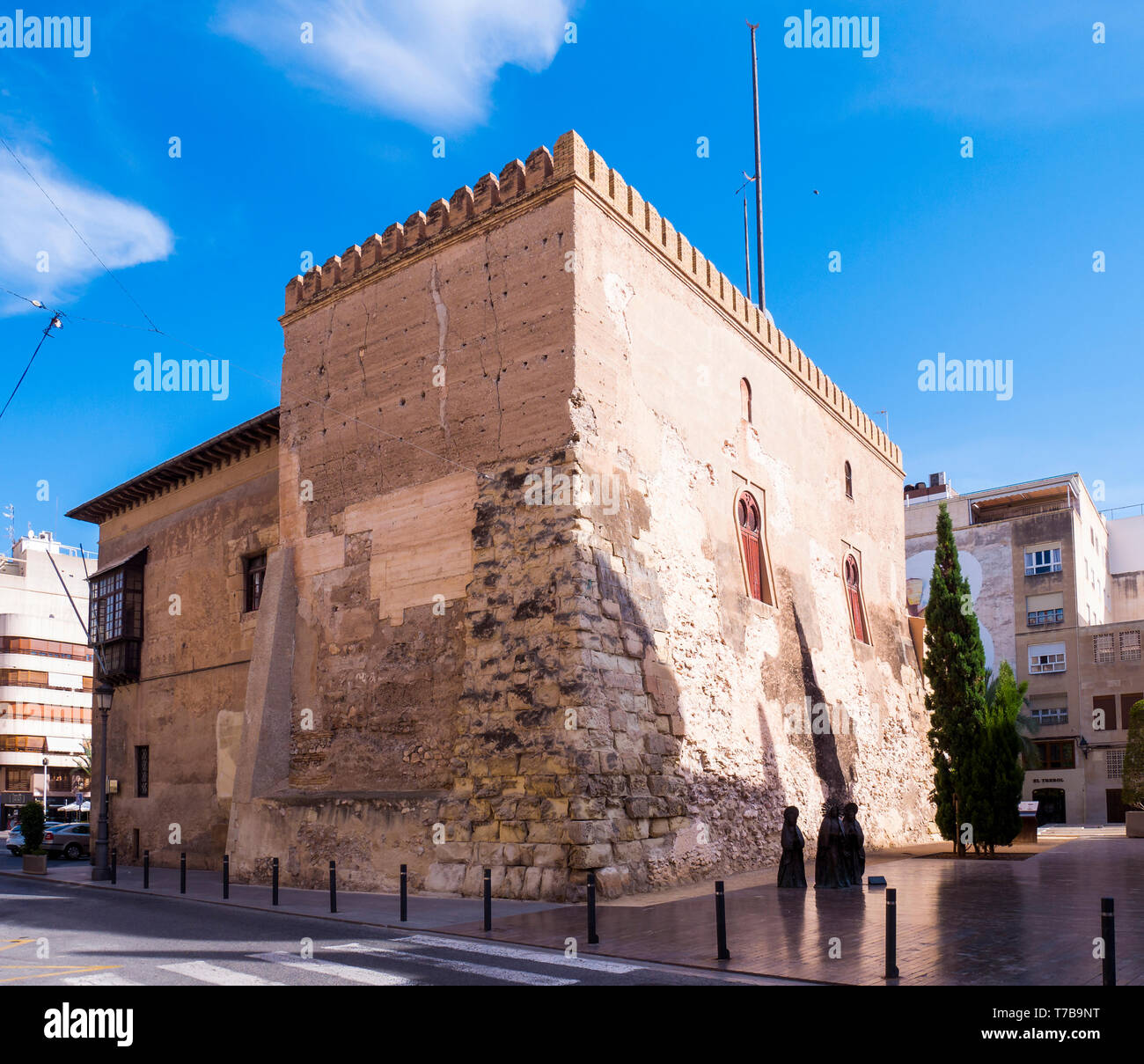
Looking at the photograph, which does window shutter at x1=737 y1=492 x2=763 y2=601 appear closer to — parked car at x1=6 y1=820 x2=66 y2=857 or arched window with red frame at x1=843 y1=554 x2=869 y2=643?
arched window with red frame at x1=843 y1=554 x2=869 y2=643

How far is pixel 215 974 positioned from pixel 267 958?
0.87 meters

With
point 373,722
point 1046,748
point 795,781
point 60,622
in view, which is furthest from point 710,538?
point 60,622

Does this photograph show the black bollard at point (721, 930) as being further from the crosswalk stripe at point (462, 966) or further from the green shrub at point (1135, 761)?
the green shrub at point (1135, 761)

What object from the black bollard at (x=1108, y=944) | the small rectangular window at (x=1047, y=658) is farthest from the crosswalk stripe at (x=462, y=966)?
the small rectangular window at (x=1047, y=658)

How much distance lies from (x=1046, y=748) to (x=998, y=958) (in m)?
38.6

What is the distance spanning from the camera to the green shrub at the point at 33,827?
23.1m

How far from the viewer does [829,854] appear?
1385 centimetres

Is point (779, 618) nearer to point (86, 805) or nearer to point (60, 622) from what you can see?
point (86, 805)

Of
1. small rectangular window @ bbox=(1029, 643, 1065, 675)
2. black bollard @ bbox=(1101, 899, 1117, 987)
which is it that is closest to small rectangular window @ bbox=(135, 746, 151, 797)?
black bollard @ bbox=(1101, 899, 1117, 987)

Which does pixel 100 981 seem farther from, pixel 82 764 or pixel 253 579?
pixel 82 764

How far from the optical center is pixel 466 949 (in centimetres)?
954

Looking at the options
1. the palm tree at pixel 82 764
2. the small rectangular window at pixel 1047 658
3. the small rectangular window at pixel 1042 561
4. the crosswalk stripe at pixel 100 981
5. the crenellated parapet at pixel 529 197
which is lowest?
the palm tree at pixel 82 764

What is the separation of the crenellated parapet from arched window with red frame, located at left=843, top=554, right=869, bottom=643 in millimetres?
5874

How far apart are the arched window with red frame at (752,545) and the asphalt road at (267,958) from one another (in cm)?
1041
